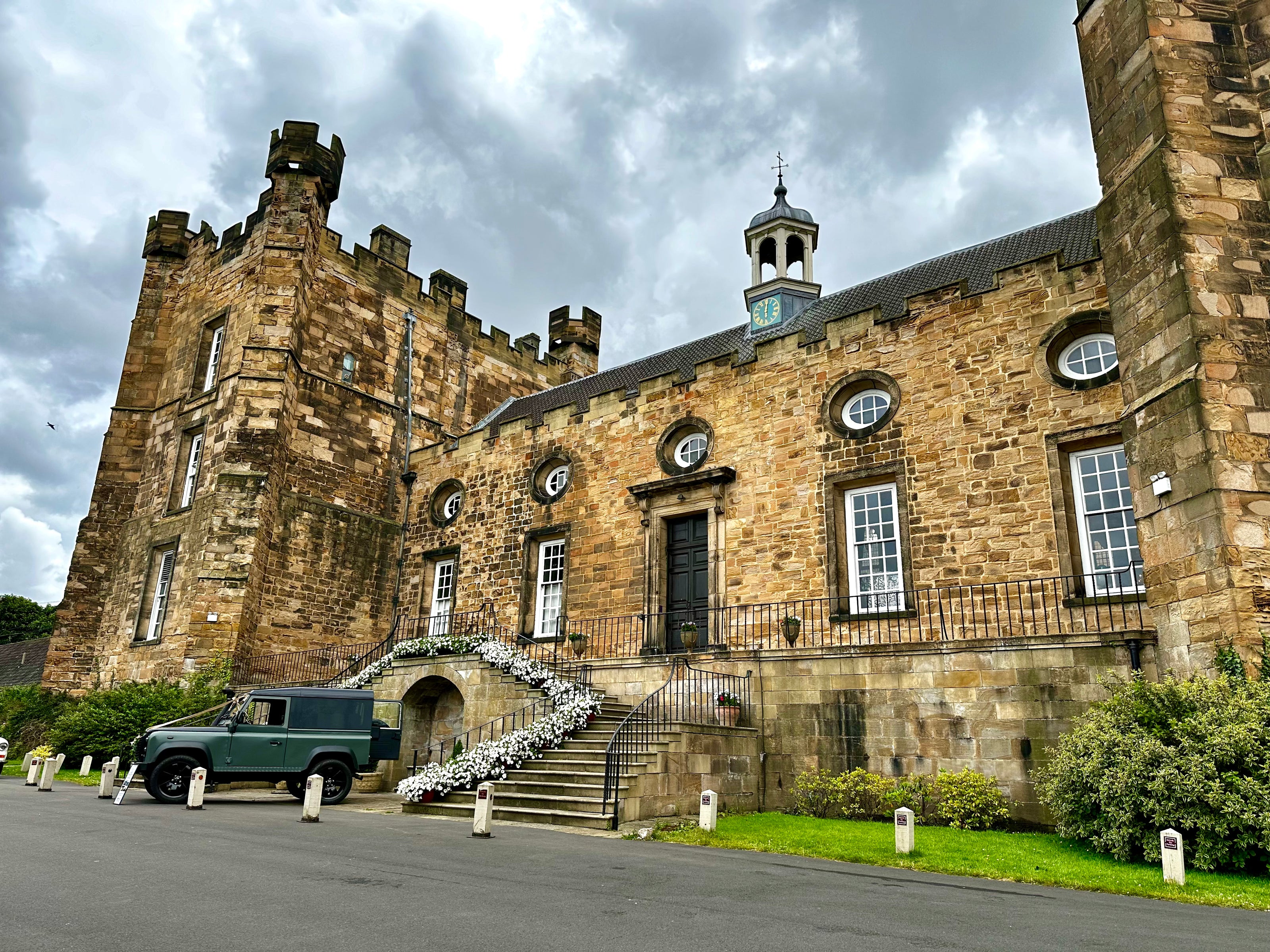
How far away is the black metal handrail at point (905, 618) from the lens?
1267 cm

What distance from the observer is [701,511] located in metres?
17.8

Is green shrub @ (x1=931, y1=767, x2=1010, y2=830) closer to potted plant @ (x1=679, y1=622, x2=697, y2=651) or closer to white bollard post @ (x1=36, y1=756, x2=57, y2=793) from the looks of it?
potted plant @ (x1=679, y1=622, x2=697, y2=651)

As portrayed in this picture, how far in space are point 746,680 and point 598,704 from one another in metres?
2.37

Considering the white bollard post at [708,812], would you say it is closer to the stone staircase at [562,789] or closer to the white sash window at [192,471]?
the stone staircase at [562,789]

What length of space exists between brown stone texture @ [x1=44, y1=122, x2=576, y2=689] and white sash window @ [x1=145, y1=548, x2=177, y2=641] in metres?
0.34

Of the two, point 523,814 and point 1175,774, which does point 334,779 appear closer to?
point 523,814

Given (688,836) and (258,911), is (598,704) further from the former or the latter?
(258,911)

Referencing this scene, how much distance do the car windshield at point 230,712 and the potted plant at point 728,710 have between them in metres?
7.31

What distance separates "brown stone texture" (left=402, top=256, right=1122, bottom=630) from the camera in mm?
13977

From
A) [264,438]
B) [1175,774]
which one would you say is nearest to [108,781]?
[264,438]

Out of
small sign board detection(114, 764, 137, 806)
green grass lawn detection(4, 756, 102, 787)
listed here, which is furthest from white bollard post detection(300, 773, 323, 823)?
green grass lawn detection(4, 756, 102, 787)

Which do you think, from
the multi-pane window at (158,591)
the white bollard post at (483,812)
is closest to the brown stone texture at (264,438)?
the multi-pane window at (158,591)

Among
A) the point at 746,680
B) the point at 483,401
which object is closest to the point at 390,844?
the point at 746,680

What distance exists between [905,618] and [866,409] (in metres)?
4.05
